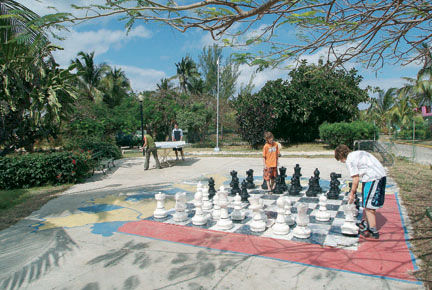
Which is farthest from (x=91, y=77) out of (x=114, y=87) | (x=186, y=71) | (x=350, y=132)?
(x=350, y=132)

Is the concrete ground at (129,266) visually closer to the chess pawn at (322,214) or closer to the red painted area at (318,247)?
the red painted area at (318,247)

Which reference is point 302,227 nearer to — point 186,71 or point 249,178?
point 249,178

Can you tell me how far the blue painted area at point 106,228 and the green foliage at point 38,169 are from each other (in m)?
4.24

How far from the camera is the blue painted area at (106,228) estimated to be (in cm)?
445

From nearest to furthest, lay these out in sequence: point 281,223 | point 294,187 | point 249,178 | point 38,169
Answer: point 281,223, point 294,187, point 249,178, point 38,169

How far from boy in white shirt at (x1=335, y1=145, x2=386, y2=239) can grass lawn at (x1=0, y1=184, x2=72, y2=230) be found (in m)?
5.33

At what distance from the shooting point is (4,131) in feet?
34.0

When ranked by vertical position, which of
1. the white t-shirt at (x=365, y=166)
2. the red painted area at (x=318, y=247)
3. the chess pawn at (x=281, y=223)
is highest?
the white t-shirt at (x=365, y=166)

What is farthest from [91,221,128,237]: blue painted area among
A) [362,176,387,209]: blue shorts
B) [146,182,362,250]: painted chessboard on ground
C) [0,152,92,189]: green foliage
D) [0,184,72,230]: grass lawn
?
[0,152,92,189]: green foliage

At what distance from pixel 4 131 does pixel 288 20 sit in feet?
34.5

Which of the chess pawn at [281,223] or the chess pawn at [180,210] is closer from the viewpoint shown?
the chess pawn at [281,223]

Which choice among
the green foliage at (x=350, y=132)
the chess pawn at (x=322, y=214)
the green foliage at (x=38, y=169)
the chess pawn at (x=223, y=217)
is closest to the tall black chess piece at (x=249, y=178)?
the chess pawn at (x=223, y=217)

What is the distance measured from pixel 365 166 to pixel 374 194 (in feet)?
1.19

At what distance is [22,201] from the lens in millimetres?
6637
